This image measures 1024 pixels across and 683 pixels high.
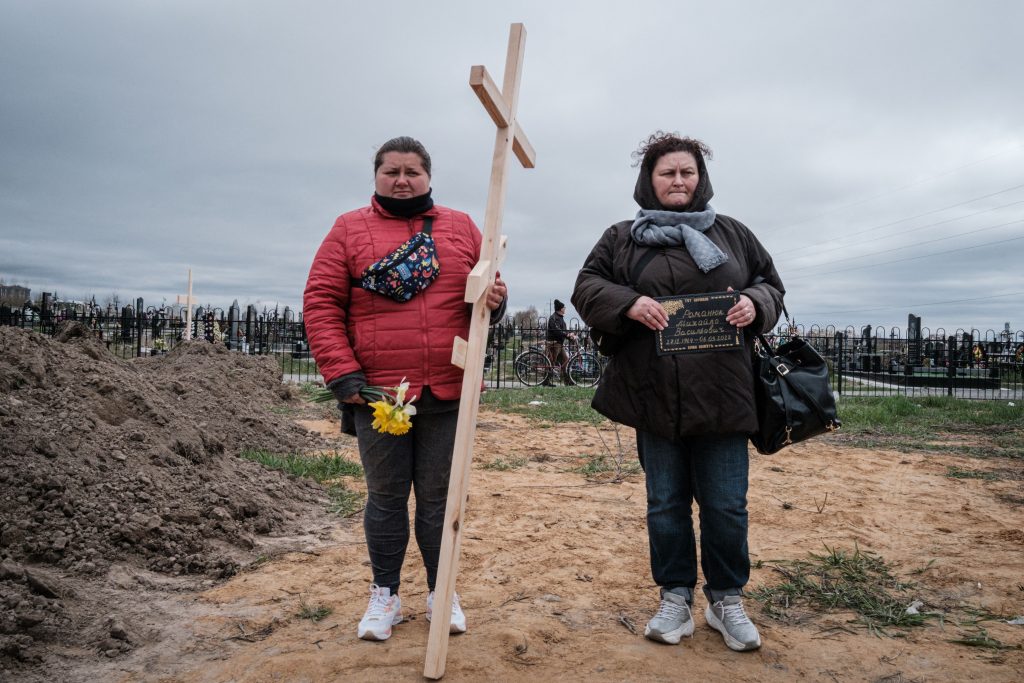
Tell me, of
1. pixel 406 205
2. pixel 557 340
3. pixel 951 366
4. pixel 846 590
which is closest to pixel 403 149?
pixel 406 205

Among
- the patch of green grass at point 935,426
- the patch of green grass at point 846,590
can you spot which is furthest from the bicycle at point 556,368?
the patch of green grass at point 846,590

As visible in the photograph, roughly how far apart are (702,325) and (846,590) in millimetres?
1569

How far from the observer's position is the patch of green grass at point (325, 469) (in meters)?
4.75

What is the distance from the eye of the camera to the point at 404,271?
94.3 inches

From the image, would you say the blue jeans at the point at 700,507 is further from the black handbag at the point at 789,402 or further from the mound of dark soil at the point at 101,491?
the mound of dark soil at the point at 101,491

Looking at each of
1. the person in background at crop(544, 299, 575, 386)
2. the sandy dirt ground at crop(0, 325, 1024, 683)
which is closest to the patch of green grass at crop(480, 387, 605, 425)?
the person in background at crop(544, 299, 575, 386)

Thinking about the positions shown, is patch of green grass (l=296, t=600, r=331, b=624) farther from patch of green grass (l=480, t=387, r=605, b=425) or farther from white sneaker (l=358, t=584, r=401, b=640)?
patch of green grass (l=480, t=387, r=605, b=425)

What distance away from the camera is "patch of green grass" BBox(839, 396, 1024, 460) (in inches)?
287

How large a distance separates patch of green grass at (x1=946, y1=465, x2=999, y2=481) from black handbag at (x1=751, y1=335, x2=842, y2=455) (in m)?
4.11

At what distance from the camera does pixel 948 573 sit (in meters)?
3.29

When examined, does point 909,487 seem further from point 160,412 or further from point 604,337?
point 160,412

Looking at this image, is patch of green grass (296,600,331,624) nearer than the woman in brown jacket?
No

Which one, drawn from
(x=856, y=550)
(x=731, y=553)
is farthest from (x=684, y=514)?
(x=856, y=550)

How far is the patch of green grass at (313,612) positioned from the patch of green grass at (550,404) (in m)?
5.36
